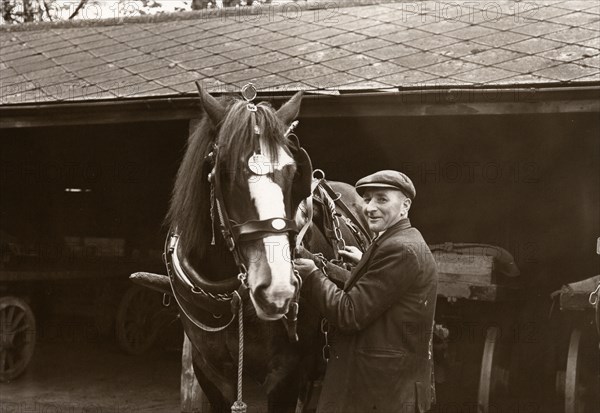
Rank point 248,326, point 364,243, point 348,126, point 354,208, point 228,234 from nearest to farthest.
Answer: point 228,234, point 248,326, point 364,243, point 354,208, point 348,126

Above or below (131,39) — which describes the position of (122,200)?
below

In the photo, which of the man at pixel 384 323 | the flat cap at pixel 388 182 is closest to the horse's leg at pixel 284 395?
the man at pixel 384 323

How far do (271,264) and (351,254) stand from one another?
46.2 inches

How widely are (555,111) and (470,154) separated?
274cm

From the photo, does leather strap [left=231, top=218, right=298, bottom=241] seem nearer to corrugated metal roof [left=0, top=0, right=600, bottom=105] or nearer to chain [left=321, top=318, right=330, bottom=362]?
chain [left=321, top=318, right=330, bottom=362]

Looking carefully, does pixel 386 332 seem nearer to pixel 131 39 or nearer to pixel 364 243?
pixel 364 243

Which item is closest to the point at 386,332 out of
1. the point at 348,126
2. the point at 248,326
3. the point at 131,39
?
the point at 248,326

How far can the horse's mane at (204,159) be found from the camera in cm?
357

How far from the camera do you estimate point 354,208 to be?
5.68m

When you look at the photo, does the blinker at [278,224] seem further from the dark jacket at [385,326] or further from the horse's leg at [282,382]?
the horse's leg at [282,382]

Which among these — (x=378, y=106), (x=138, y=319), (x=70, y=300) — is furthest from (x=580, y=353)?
(x=70, y=300)

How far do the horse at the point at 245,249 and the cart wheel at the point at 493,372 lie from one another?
2395 mm

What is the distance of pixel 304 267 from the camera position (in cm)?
359

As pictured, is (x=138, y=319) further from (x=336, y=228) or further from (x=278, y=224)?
(x=278, y=224)
